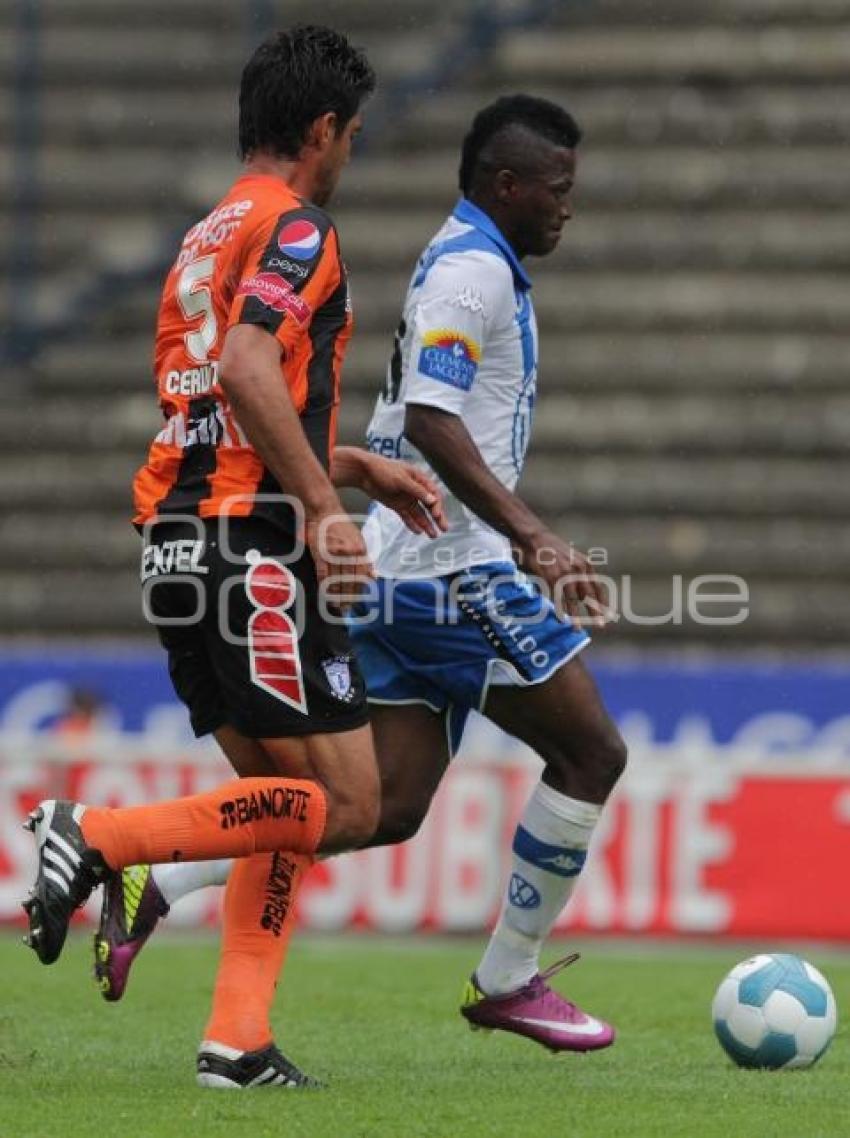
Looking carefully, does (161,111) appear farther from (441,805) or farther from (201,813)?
(201,813)

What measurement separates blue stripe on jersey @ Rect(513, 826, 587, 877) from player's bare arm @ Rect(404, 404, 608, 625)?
24.6 inches

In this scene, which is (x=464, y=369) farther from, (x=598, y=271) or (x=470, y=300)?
(x=598, y=271)

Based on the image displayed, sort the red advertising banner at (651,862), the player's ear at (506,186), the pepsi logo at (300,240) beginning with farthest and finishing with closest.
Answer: the red advertising banner at (651,862) < the player's ear at (506,186) < the pepsi logo at (300,240)

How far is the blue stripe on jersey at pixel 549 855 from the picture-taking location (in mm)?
6082

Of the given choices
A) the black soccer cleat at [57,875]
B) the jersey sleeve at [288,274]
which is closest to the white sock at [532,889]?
Answer: the black soccer cleat at [57,875]

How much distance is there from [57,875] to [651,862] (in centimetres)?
677

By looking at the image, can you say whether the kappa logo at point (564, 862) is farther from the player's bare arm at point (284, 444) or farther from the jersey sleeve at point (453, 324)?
the player's bare arm at point (284, 444)

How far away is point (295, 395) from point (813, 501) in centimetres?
951

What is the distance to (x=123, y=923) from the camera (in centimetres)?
558

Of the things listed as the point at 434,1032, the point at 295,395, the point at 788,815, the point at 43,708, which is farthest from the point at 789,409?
the point at 295,395

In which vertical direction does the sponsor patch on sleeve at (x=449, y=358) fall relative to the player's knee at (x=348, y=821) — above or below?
above

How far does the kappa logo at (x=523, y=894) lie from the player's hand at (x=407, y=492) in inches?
44.1

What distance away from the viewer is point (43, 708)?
12.9m

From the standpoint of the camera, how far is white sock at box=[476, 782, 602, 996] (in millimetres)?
6066
